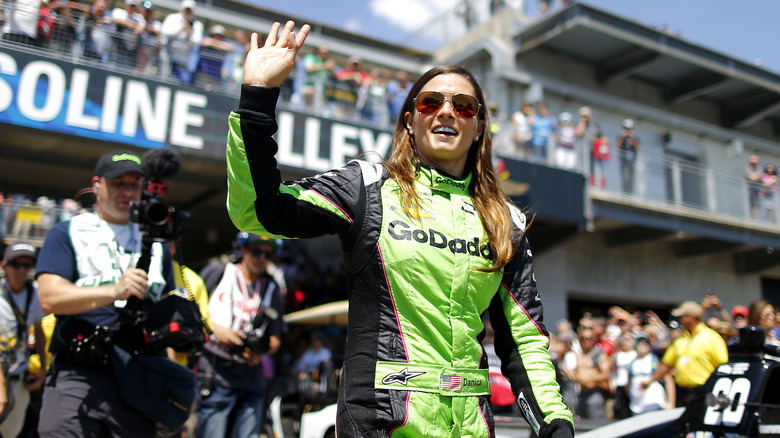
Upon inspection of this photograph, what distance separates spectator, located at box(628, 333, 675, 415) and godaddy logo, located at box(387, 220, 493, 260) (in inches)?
280

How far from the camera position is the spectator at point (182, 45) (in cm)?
1138

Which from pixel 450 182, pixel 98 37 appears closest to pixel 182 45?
pixel 98 37

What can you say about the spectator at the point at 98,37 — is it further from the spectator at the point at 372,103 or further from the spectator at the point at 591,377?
the spectator at the point at 591,377

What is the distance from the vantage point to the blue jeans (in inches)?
187

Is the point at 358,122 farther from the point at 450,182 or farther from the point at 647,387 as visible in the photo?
the point at 450,182

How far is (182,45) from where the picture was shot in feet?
37.7

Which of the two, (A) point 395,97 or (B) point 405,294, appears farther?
(A) point 395,97

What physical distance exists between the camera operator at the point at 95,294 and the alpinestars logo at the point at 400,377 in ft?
5.21

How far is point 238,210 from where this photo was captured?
184 cm

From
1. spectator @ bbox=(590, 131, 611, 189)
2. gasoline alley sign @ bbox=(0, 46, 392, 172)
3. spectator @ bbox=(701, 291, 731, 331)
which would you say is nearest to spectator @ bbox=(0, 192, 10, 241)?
gasoline alley sign @ bbox=(0, 46, 392, 172)

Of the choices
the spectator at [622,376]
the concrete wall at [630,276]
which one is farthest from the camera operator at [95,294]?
the concrete wall at [630,276]

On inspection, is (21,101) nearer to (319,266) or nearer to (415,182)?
(319,266)

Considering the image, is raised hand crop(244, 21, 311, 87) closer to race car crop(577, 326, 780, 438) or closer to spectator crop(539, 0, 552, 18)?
race car crop(577, 326, 780, 438)

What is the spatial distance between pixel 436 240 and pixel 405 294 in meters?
0.20
